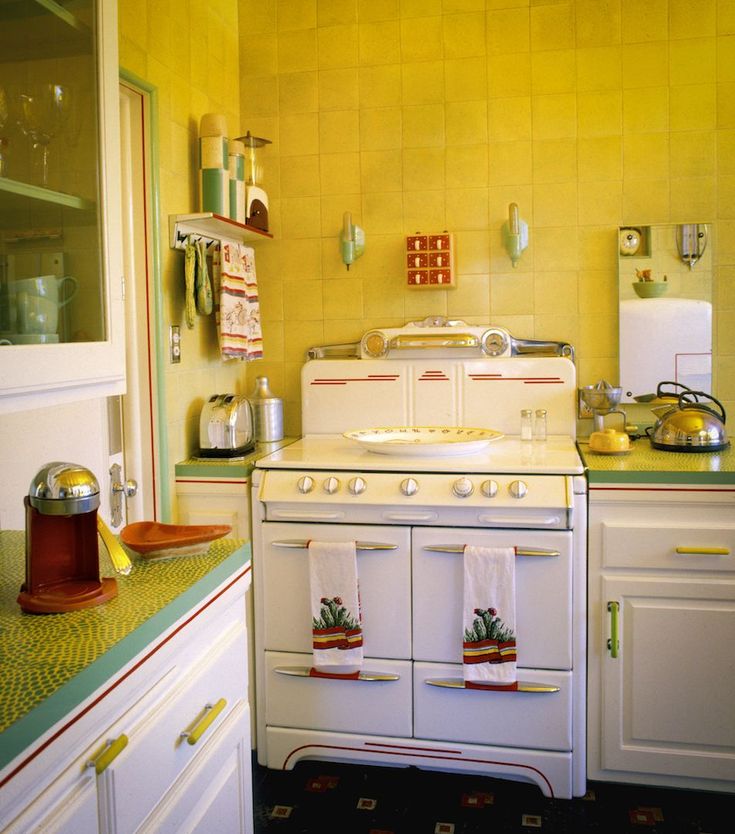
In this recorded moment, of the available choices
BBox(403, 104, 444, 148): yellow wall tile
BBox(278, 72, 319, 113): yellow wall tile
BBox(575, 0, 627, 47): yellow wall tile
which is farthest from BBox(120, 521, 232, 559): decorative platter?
BBox(575, 0, 627, 47): yellow wall tile

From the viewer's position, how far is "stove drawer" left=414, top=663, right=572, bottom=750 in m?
2.43

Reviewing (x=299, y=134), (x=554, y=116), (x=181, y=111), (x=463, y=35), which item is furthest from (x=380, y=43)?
(x=181, y=111)

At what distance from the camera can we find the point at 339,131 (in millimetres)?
3182

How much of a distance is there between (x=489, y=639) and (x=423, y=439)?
2.46 ft

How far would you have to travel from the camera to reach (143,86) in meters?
2.48

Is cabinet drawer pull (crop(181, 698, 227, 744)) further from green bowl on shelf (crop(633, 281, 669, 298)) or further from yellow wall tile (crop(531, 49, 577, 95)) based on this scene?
yellow wall tile (crop(531, 49, 577, 95))

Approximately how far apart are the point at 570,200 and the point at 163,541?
6.85 ft

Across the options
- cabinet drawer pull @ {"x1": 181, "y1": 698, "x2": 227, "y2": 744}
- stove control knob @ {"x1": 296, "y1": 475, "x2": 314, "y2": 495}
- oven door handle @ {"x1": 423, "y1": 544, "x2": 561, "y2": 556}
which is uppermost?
stove control knob @ {"x1": 296, "y1": 475, "x2": 314, "y2": 495}

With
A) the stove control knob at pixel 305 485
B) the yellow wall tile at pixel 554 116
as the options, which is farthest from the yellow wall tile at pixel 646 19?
the stove control knob at pixel 305 485

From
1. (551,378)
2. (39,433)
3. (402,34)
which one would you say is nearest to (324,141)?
(402,34)

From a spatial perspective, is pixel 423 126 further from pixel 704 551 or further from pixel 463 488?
pixel 704 551

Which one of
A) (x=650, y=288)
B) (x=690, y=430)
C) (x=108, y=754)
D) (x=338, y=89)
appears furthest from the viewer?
(x=338, y=89)

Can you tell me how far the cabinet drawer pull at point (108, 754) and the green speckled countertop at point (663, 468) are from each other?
1.59 meters

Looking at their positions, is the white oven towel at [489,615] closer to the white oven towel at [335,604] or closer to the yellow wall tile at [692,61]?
the white oven towel at [335,604]
